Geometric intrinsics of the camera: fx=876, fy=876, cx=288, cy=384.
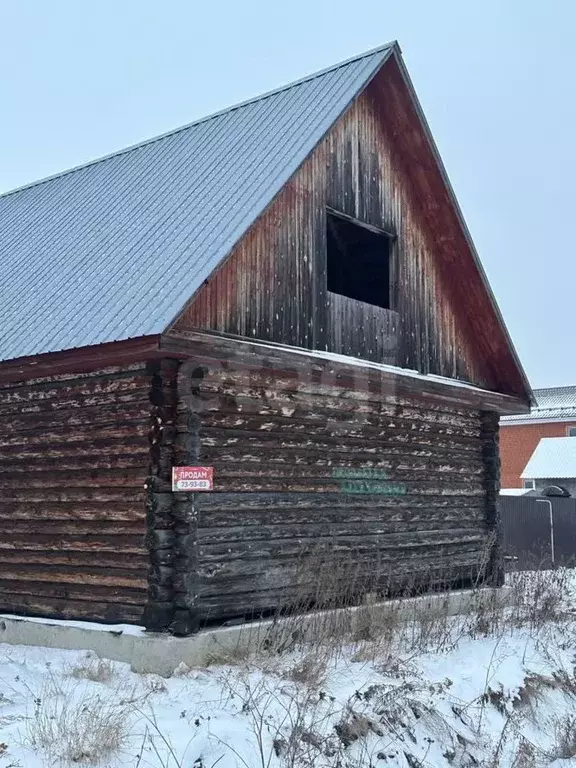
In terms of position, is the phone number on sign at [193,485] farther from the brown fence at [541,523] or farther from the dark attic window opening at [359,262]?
the brown fence at [541,523]

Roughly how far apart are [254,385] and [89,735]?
4272 mm

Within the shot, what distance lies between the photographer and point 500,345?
510 inches

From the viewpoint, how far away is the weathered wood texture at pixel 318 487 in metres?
8.91

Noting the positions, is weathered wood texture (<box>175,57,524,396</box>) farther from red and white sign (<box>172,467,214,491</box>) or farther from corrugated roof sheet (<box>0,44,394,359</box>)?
red and white sign (<box>172,467,214,491</box>)

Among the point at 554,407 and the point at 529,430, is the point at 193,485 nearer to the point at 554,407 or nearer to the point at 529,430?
the point at 529,430

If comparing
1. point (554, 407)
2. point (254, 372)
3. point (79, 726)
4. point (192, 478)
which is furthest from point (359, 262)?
point (554, 407)

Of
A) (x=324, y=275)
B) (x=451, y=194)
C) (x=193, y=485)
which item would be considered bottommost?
(x=193, y=485)

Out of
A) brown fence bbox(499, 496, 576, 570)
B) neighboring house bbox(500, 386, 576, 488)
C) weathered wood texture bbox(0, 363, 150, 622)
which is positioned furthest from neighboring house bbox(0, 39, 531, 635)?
neighboring house bbox(500, 386, 576, 488)

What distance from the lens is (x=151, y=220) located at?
10570 millimetres

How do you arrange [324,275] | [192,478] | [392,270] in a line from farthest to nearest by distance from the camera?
1. [392,270]
2. [324,275]
3. [192,478]

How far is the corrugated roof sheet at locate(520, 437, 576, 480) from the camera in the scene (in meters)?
29.8

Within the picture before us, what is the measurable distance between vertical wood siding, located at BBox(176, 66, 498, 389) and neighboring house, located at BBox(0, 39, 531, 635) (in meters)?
0.03

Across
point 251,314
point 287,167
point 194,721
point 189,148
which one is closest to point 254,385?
point 251,314

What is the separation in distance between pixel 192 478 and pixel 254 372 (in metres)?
1.49
